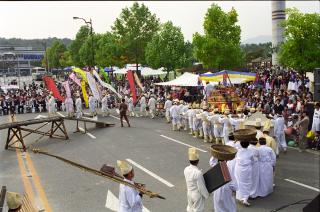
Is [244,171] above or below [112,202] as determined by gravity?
above

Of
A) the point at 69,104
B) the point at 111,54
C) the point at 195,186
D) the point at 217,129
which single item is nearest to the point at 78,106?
the point at 69,104

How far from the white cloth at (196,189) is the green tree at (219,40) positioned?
76.6 ft

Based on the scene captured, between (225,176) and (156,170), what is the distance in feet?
18.5

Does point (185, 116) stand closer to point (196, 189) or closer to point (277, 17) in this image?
point (196, 189)

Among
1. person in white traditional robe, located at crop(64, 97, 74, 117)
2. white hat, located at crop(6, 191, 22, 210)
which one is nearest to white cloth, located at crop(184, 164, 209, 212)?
white hat, located at crop(6, 191, 22, 210)

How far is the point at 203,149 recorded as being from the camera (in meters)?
14.4

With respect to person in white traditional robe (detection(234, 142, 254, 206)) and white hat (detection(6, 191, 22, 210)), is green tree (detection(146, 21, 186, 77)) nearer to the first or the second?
person in white traditional robe (detection(234, 142, 254, 206))

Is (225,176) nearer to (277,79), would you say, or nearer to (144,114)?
(144,114)

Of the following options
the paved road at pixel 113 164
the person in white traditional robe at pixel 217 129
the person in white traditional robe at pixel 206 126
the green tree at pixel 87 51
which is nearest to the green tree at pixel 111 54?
the green tree at pixel 87 51

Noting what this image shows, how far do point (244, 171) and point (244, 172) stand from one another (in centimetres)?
2

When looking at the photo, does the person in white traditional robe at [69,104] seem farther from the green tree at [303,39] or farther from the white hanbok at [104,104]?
the green tree at [303,39]

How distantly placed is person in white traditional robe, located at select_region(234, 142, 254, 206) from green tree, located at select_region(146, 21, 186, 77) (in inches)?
1197

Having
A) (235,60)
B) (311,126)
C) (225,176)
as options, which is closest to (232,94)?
(311,126)

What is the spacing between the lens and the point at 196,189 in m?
6.88
